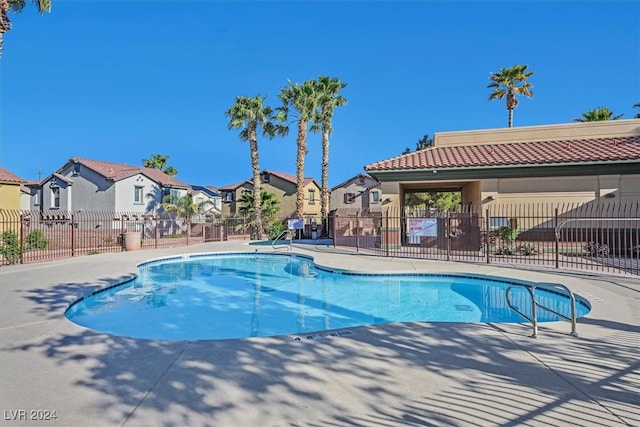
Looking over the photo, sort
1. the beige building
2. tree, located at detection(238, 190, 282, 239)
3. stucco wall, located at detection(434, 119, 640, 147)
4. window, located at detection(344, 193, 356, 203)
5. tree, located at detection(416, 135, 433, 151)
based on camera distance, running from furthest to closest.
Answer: tree, located at detection(416, 135, 433, 151), window, located at detection(344, 193, 356, 203), tree, located at detection(238, 190, 282, 239), stucco wall, located at detection(434, 119, 640, 147), the beige building

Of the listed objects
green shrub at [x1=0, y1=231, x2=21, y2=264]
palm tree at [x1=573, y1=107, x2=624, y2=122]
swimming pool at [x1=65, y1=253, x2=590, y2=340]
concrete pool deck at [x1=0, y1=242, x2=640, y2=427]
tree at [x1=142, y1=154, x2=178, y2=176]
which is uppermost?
tree at [x1=142, y1=154, x2=178, y2=176]

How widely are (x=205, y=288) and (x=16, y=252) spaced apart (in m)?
8.23

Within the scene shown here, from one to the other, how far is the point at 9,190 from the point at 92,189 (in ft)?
32.9

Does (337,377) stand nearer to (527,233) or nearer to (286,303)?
(286,303)

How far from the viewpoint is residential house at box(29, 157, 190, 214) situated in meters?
29.4

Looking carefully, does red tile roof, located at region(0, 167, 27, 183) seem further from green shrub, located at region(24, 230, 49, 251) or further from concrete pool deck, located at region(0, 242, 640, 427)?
concrete pool deck, located at region(0, 242, 640, 427)

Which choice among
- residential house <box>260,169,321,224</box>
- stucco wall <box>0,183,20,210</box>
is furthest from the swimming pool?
residential house <box>260,169,321,224</box>

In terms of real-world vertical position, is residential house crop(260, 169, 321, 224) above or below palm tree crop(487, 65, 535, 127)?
below

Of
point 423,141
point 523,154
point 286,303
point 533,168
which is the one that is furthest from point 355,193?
point 286,303

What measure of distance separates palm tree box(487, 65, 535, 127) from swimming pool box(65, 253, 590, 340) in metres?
22.3

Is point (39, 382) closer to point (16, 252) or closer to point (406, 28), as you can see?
point (16, 252)

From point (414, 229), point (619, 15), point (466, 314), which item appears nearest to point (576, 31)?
point (619, 15)

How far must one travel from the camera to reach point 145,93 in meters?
36.6

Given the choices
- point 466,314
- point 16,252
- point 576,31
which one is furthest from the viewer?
point 576,31
